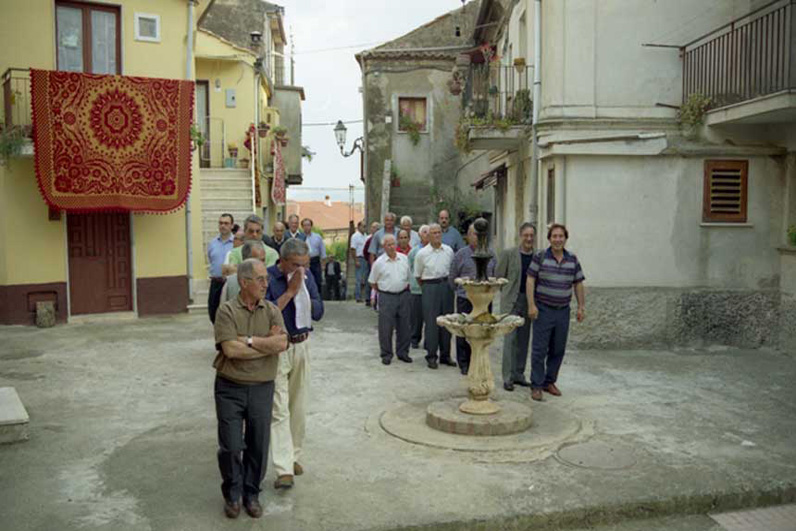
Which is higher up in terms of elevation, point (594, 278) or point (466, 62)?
point (466, 62)

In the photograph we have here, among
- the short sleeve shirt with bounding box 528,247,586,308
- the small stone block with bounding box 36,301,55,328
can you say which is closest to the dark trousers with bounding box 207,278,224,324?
the short sleeve shirt with bounding box 528,247,586,308

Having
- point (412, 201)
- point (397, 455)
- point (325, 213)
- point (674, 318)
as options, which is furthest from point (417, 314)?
point (325, 213)

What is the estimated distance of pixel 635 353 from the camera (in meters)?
11.4

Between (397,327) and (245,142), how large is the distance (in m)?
11.8

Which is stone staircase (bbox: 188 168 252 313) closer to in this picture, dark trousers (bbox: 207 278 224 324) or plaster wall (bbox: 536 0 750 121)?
dark trousers (bbox: 207 278 224 324)

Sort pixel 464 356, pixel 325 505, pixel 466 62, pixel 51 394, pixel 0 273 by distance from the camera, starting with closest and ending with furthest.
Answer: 1. pixel 325 505
2. pixel 51 394
3. pixel 464 356
4. pixel 0 273
5. pixel 466 62

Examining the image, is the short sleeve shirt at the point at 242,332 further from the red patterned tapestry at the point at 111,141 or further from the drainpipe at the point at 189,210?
the drainpipe at the point at 189,210

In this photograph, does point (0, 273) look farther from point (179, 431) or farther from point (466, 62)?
point (466, 62)

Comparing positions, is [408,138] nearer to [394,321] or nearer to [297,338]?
[394,321]

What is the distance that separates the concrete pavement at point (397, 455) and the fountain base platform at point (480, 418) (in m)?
0.48

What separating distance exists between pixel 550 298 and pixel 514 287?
1.58 feet

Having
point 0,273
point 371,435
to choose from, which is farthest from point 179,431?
point 0,273

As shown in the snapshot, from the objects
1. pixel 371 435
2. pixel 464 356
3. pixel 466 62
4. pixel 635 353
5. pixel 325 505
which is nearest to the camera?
pixel 325 505

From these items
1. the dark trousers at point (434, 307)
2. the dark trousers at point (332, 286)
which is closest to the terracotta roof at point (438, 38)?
the dark trousers at point (332, 286)
